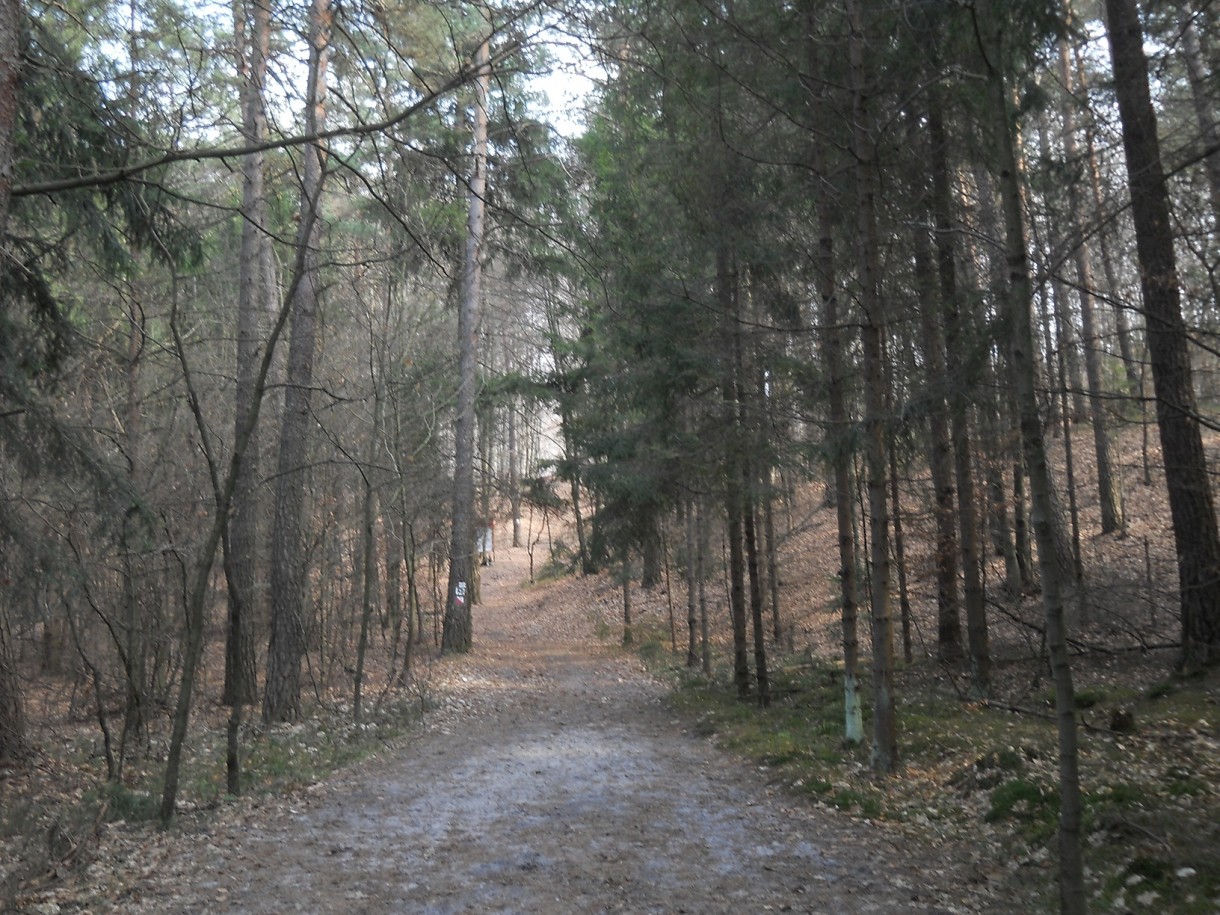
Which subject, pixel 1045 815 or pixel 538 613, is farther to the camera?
pixel 538 613

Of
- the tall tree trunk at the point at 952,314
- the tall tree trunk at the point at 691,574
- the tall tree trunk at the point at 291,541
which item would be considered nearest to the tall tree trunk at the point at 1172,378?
the tall tree trunk at the point at 952,314

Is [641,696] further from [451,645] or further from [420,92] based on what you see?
[420,92]

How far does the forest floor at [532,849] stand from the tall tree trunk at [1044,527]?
4.31 ft

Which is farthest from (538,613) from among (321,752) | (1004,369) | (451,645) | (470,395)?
(1004,369)

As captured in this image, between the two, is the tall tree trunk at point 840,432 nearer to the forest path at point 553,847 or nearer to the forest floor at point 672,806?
the forest floor at point 672,806

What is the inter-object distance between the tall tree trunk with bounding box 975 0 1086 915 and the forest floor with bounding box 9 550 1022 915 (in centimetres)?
131

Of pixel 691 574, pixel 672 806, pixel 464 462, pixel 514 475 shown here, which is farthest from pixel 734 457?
pixel 514 475

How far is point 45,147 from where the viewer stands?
8875mm

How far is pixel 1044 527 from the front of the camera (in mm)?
4395

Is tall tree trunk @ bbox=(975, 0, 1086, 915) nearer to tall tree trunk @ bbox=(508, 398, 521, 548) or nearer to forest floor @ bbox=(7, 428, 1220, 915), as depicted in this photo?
forest floor @ bbox=(7, 428, 1220, 915)

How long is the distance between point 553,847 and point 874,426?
462 cm

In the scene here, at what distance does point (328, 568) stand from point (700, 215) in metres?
12.7

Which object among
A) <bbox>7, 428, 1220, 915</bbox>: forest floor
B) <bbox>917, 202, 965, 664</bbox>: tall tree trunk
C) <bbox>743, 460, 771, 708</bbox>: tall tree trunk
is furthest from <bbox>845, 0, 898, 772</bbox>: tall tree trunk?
<bbox>743, 460, 771, 708</bbox>: tall tree trunk

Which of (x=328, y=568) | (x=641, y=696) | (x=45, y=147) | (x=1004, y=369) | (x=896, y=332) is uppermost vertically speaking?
(x=45, y=147)
